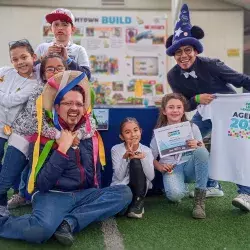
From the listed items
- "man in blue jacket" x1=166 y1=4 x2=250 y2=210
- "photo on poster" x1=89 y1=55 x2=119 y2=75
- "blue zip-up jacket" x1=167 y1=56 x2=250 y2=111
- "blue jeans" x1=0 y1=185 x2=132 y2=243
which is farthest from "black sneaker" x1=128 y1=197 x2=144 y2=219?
"photo on poster" x1=89 y1=55 x2=119 y2=75

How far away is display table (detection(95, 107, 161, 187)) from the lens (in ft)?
10.1

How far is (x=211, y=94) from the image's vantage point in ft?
10.2

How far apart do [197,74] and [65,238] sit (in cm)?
171

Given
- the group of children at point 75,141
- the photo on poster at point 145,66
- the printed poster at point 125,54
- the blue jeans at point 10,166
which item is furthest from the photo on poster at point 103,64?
the blue jeans at point 10,166

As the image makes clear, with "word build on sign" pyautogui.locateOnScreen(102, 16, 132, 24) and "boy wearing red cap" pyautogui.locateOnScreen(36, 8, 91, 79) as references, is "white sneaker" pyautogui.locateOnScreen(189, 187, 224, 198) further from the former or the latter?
"word build on sign" pyautogui.locateOnScreen(102, 16, 132, 24)

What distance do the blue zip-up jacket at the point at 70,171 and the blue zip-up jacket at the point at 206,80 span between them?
3.54ft

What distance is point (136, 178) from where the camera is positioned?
2723 mm

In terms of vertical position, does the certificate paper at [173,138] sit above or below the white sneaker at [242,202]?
above

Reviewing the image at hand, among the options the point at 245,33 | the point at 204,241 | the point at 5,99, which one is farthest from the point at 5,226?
the point at 245,33

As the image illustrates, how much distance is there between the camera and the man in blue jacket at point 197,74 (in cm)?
313

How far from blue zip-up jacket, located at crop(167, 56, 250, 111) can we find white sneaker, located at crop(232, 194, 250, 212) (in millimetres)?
827

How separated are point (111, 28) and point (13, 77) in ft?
13.9

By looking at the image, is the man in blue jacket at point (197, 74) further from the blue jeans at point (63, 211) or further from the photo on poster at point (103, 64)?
the photo on poster at point (103, 64)

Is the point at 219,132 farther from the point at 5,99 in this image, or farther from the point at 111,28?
the point at 111,28
